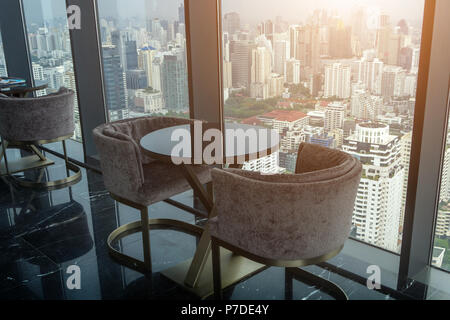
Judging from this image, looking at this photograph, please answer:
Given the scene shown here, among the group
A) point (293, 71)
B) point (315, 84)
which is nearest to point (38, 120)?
point (293, 71)

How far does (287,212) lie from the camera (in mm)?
2104

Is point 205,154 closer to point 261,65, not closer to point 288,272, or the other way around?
point 288,272

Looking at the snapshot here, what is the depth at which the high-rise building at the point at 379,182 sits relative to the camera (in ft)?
9.52

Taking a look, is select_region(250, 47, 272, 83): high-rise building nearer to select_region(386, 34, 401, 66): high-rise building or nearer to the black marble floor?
select_region(386, 34, 401, 66): high-rise building

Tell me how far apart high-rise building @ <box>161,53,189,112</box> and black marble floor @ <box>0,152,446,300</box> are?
87 centimetres

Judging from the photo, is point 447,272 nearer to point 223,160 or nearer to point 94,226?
point 223,160

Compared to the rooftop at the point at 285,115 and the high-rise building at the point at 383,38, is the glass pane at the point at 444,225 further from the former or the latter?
the rooftop at the point at 285,115

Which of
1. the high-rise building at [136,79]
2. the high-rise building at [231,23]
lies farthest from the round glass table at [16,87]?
the high-rise building at [231,23]

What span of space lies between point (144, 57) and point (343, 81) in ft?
7.94

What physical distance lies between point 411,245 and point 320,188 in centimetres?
105

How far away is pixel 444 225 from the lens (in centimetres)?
278

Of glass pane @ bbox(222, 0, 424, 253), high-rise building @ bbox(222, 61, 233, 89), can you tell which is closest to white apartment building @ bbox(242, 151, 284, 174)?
glass pane @ bbox(222, 0, 424, 253)

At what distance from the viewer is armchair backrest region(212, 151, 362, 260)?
208cm
